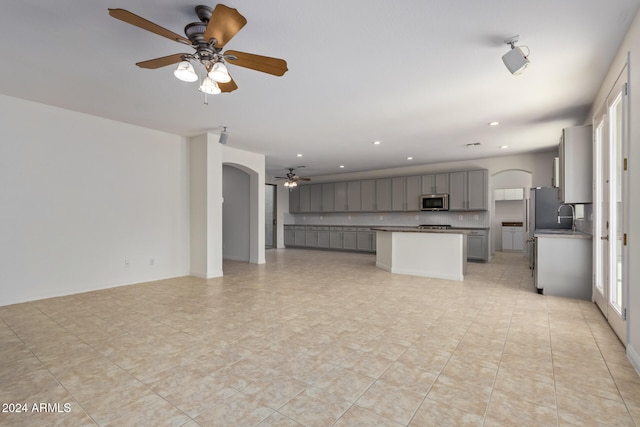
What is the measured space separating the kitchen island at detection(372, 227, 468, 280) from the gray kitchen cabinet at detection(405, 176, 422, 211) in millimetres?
2740

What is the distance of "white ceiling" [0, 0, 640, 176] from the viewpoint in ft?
7.39

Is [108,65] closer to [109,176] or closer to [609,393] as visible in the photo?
[109,176]

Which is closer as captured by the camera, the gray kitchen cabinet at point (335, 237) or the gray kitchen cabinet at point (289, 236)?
the gray kitchen cabinet at point (335, 237)

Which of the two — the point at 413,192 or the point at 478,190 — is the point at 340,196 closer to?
the point at 413,192

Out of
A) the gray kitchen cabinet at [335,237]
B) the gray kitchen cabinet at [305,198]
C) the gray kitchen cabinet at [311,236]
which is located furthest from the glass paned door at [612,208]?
the gray kitchen cabinet at [305,198]

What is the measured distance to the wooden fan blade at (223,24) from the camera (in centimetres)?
180

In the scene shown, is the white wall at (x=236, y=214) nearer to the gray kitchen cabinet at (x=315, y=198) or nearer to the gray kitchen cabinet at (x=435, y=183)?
the gray kitchen cabinet at (x=315, y=198)

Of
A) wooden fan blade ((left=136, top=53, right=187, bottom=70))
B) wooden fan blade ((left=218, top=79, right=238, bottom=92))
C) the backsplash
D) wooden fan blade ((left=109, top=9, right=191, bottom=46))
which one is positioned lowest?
the backsplash

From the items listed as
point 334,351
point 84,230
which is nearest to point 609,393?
point 334,351

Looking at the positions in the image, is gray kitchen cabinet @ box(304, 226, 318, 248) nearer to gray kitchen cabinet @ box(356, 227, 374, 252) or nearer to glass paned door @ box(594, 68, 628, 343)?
gray kitchen cabinet @ box(356, 227, 374, 252)

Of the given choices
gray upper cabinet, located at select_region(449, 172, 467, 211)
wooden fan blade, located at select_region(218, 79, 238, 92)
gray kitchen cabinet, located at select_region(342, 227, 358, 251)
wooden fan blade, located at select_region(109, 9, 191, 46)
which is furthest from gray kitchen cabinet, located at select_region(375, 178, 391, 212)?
wooden fan blade, located at select_region(109, 9, 191, 46)

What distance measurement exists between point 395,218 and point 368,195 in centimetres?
109

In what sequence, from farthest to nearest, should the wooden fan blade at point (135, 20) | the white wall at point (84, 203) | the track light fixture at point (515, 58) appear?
the white wall at point (84, 203), the track light fixture at point (515, 58), the wooden fan blade at point (135, 20)

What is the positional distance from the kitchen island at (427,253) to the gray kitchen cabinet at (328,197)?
4.23 meters
